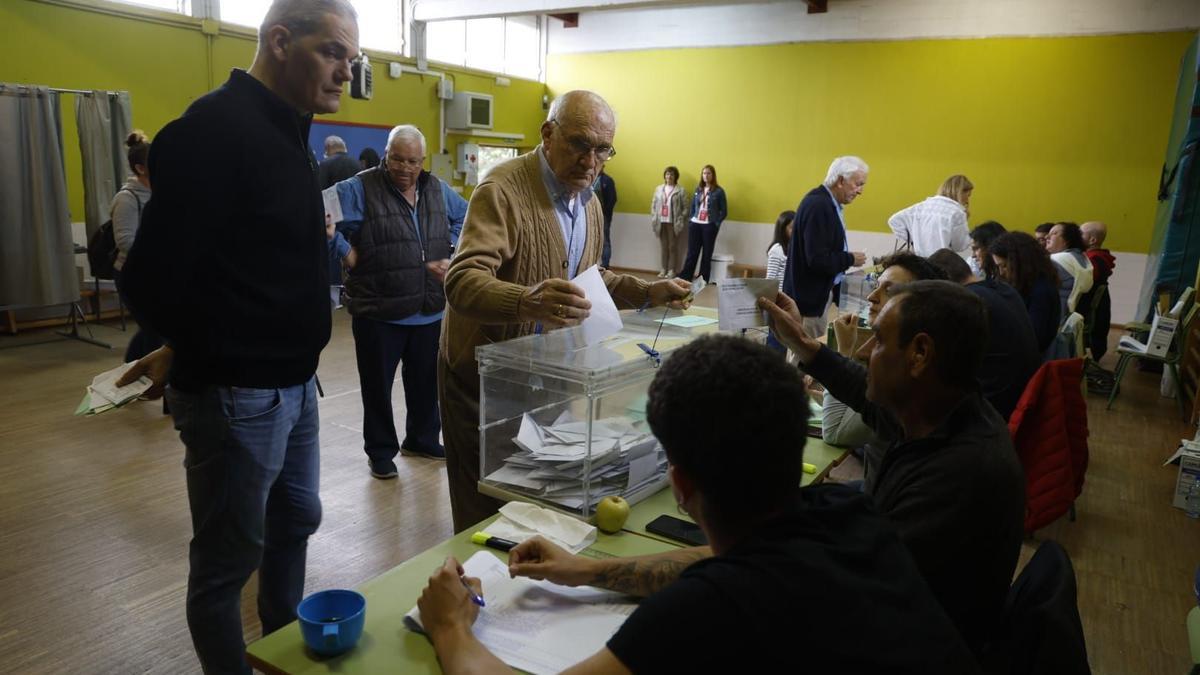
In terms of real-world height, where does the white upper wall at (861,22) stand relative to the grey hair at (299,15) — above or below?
above

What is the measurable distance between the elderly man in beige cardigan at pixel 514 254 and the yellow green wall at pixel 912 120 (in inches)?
364

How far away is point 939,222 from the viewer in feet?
19.8

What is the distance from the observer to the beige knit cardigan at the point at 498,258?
6.36ft

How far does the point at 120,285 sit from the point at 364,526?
2.01 metres

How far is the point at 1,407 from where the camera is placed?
4.62 metres

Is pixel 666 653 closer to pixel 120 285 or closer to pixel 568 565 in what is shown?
pixel 568 565

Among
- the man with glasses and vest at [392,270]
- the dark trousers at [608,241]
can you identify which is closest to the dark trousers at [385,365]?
the man with glasses and vest at [392,270]

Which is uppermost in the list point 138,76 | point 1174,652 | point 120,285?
point 138,76

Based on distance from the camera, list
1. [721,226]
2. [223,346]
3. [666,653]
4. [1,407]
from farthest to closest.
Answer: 1. [721,226]
2. [1,407]
3. [223,346]
4. [666,653]

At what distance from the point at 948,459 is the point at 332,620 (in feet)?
3.51

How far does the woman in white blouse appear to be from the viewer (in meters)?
6.04

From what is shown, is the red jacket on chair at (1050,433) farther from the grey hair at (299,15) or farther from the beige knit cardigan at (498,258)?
the grey hair at (299,15)

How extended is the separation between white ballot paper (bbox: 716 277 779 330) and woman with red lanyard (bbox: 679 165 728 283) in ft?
30.2

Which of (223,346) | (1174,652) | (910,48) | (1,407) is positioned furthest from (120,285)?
(910,48)
